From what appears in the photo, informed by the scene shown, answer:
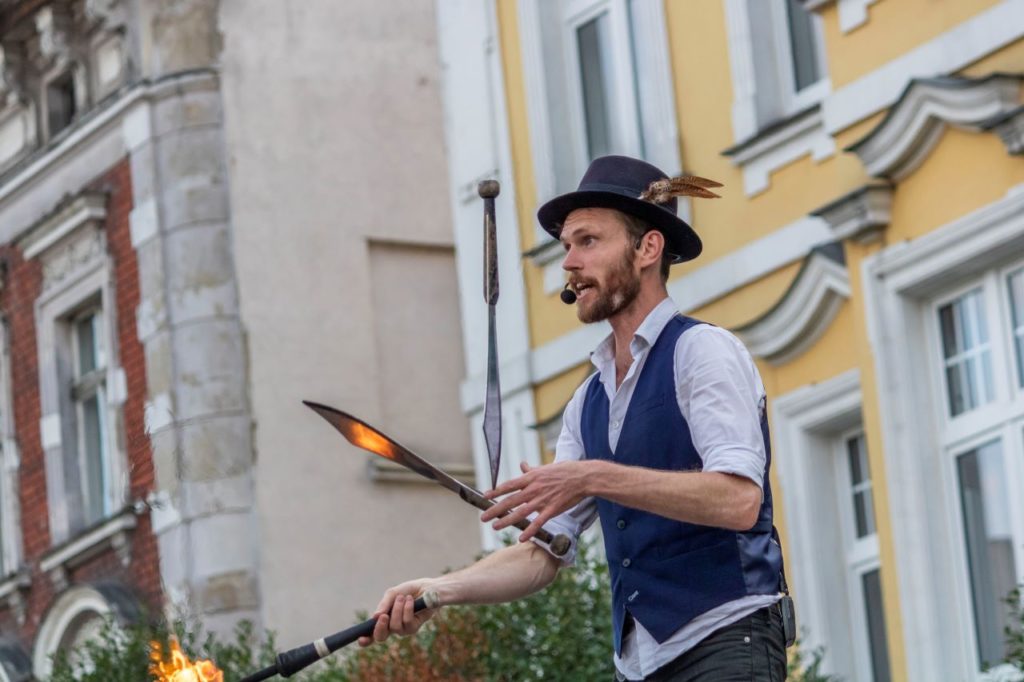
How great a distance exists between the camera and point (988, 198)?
1141 cm

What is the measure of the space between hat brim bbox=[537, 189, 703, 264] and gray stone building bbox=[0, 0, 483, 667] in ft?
40.4

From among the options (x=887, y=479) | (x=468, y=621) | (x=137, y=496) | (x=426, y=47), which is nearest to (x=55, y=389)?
(x=137, y=496)

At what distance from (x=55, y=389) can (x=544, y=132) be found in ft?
22.1

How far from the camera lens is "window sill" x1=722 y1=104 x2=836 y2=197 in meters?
13.0

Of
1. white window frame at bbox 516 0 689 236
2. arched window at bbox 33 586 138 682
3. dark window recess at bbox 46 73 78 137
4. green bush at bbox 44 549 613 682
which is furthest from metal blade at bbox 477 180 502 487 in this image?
dark window recess at bbox 46 73 78 137

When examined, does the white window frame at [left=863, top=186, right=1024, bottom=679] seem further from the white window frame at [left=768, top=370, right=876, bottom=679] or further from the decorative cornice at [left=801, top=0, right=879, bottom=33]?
the decorative cornice at [left=801, top=0, right=879, bottom=33]

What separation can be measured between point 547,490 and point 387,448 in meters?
0.48

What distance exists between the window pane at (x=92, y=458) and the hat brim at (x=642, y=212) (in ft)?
47.4

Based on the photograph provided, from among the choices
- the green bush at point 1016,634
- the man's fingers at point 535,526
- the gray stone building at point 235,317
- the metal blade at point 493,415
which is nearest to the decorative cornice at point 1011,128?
the green bush at point 1016,634

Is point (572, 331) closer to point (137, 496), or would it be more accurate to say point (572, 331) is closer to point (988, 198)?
point (988, 198)

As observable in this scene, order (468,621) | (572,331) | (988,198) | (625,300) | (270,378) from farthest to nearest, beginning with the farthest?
(270,378)
(572,331)
(468,621)
(988,198)
(625,300)

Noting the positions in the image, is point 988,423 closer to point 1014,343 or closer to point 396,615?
point 1014,343

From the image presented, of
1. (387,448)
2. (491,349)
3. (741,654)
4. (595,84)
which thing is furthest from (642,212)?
(595,84)

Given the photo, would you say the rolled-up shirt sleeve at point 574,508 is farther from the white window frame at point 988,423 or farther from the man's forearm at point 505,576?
the white window frame at point 988,423
